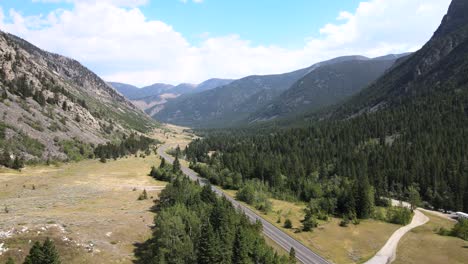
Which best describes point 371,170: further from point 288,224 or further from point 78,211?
point 78,211

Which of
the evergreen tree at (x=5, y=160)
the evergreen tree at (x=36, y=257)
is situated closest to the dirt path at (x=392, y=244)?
the evergreen tree at (x=36, y=257)

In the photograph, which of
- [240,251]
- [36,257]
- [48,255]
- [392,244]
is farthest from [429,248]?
[36,257]

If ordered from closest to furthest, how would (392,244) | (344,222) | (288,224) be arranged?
(392,244)
(288,224)
(344,222)

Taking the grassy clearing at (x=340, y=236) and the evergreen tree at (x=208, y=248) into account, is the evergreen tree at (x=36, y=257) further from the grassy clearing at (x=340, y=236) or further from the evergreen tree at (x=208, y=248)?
the grassy clearing at (x=340, y=236)

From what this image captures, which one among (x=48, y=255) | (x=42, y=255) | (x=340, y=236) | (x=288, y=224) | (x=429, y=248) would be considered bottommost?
(x=429, y=248)

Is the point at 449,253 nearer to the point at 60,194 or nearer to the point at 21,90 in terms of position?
the point at 60,194

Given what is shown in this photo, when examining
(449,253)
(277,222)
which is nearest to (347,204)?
(277,222)
